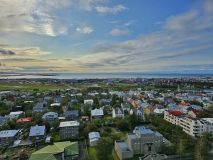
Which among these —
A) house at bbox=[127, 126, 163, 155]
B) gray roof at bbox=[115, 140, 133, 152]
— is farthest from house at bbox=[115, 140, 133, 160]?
house at bbox=[127, 126, 163, 155]

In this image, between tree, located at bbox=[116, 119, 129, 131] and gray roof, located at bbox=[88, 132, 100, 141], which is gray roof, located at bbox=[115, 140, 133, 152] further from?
tree, located at bbox=[116, 119, 129, 131]

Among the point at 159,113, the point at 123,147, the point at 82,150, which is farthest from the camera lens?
the point at 159,113

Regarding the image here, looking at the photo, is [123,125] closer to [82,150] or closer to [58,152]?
[82,150]

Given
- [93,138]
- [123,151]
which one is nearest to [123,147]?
[123,151]

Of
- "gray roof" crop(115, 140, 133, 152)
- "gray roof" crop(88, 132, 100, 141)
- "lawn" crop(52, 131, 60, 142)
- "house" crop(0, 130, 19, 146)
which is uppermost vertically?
"gray roof" crop(115, 140, 133, 152)

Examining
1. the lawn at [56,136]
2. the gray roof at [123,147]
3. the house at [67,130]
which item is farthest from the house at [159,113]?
the lawn at [56,136]

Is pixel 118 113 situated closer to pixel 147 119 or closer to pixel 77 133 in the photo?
pixel 147 119

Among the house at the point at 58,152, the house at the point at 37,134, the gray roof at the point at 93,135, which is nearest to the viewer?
the house at the point at 58,152

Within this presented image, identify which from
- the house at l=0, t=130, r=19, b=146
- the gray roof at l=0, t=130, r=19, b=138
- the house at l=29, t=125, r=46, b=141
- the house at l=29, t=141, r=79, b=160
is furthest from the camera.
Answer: the house at l=29, t=125, r=46, b=141

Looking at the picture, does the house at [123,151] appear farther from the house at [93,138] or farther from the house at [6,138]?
the house at [6,138]
